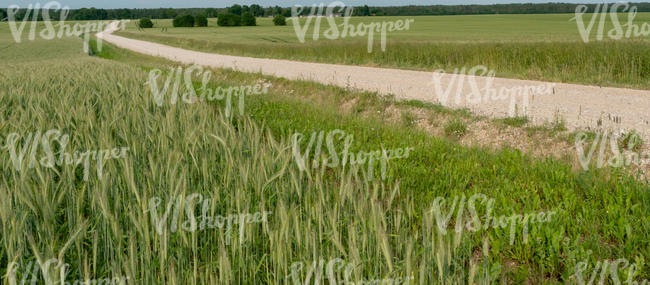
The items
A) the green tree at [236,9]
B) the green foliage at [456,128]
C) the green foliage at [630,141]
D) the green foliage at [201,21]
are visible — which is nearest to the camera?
the green foliage at [630,141]

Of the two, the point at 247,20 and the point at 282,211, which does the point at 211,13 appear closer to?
the point at 247,20

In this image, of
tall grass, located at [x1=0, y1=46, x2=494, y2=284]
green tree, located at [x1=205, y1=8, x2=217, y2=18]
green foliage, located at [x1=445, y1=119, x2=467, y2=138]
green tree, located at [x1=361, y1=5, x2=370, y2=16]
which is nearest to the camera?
tall grass, located at [x1=0, y1=46, x2=494, y2=284]

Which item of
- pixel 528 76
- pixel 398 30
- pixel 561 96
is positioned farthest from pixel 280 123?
pixel 398 30

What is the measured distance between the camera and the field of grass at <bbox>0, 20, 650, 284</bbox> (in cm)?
202

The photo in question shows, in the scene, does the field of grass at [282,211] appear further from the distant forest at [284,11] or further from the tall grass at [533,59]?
the distant forest at [284,11]

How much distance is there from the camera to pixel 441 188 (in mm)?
4094

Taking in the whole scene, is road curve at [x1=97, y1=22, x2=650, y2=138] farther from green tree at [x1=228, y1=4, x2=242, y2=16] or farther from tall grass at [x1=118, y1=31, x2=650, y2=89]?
green tree at [x1=228, y1=4, x2=242, y2=16]

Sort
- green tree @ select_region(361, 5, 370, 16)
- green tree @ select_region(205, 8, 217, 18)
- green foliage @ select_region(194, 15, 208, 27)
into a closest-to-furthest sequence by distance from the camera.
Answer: green foliage @ select_region(194, 15, 208, 27), green tree @ select_region(361, 5, 370, 16), green tree @ select_region(205, 8, 217, 18)

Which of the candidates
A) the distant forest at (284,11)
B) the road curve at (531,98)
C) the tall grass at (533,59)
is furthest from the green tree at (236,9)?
the road curve at (531,98)

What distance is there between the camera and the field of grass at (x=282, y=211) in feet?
6.63

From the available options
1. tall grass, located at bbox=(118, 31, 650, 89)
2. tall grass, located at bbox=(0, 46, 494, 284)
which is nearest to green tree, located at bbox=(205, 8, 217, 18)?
tall grass, located at bbox=(118, 31, 650, 89)

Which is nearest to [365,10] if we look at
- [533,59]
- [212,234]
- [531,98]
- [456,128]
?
[533,59]

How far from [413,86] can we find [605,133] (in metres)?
6.09

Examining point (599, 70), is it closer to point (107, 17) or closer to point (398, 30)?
point (398, 30)
